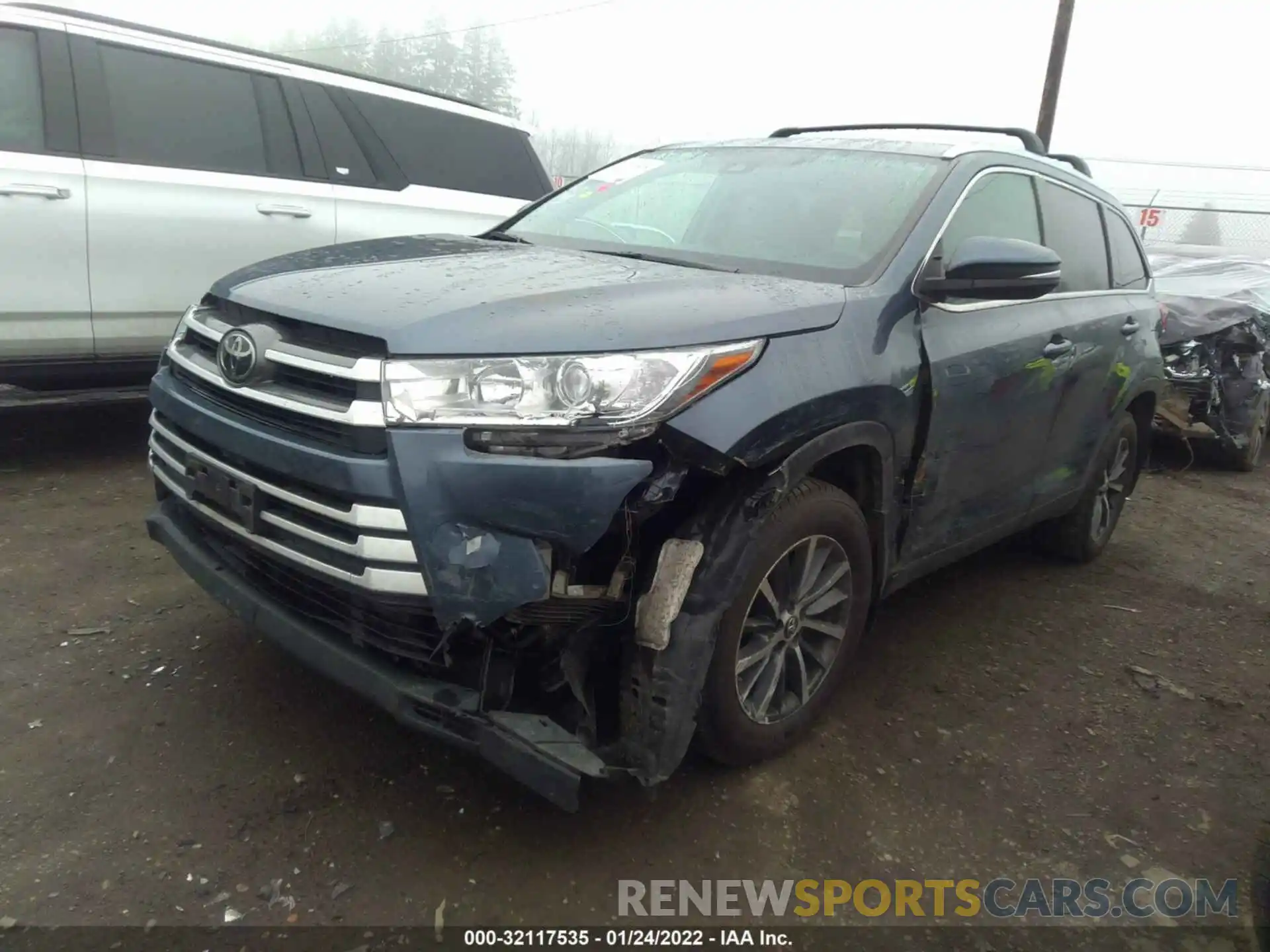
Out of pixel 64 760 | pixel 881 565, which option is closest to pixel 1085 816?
pixel 881 565

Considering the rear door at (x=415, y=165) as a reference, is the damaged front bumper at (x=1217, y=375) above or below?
below

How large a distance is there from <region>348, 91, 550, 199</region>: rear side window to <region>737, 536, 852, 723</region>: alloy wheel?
4.03 meters

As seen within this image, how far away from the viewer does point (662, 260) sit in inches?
116

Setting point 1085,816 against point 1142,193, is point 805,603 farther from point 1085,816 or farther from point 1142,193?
point 1142,193

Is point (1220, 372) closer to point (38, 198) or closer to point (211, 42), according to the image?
point (211, 42)

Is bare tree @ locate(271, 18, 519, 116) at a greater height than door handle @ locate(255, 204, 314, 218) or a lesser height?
greater

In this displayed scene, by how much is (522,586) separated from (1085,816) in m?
1.80

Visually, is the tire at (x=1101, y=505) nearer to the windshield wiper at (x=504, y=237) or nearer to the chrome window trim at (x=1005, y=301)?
the chrome window trim at (x=1005, y=301)

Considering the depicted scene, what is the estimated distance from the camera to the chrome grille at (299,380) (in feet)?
6.89

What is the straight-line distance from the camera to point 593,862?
231 centimetres

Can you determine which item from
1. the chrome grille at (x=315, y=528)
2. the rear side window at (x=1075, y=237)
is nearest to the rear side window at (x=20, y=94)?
the chrome grille at (x=315, y=528)

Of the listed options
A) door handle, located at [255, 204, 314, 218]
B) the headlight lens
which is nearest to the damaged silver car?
door handle, located at [255, 204, 314, 218]

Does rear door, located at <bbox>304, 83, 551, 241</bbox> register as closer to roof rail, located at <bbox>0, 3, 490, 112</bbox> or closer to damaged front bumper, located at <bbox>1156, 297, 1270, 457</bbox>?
roof rail, located at <bbox>0, 3, 490, 112</bbox>

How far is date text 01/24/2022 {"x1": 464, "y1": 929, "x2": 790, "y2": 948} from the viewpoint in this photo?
2.06 m
